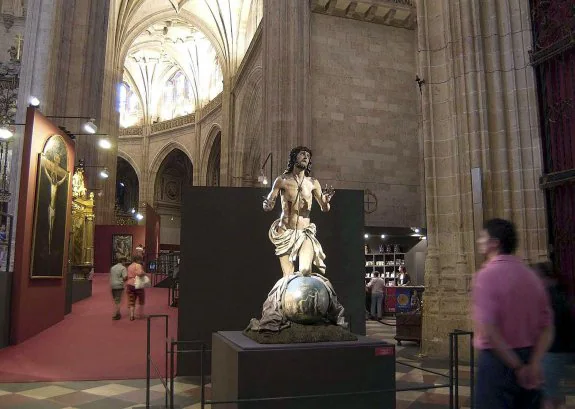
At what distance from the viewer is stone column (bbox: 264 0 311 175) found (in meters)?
15.7

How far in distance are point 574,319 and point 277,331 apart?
8.16ft

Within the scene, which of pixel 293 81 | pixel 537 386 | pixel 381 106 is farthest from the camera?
pixel 381 106

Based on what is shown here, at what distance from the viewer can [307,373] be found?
4.44 m

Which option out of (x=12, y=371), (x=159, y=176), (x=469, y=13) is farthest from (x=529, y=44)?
(x=159, y=176)

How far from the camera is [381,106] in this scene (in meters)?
16.9

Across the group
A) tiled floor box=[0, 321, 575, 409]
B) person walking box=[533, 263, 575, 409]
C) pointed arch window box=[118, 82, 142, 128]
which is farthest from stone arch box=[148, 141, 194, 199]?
person walking box=[533, 263, 575, 409]

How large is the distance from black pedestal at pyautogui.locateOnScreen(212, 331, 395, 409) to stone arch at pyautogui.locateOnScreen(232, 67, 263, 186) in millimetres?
22254

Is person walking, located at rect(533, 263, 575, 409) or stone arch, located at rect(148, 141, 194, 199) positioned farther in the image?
stone arch, located at rect(148, 141, 194, 199)

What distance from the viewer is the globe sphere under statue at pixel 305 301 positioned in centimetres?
488

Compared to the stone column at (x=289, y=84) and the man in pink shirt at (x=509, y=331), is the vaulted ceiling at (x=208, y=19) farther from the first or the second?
the man in pink shirt at (x=509, y=331)

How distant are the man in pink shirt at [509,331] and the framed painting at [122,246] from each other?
25725 millimetres

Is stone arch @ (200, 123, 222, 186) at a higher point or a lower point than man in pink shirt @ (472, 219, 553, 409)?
higher

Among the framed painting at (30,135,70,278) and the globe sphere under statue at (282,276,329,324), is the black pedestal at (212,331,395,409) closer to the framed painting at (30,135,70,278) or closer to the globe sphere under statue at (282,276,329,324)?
the globe sphere under statue at (282,276,329,324)

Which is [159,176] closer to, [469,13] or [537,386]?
[469,13]
